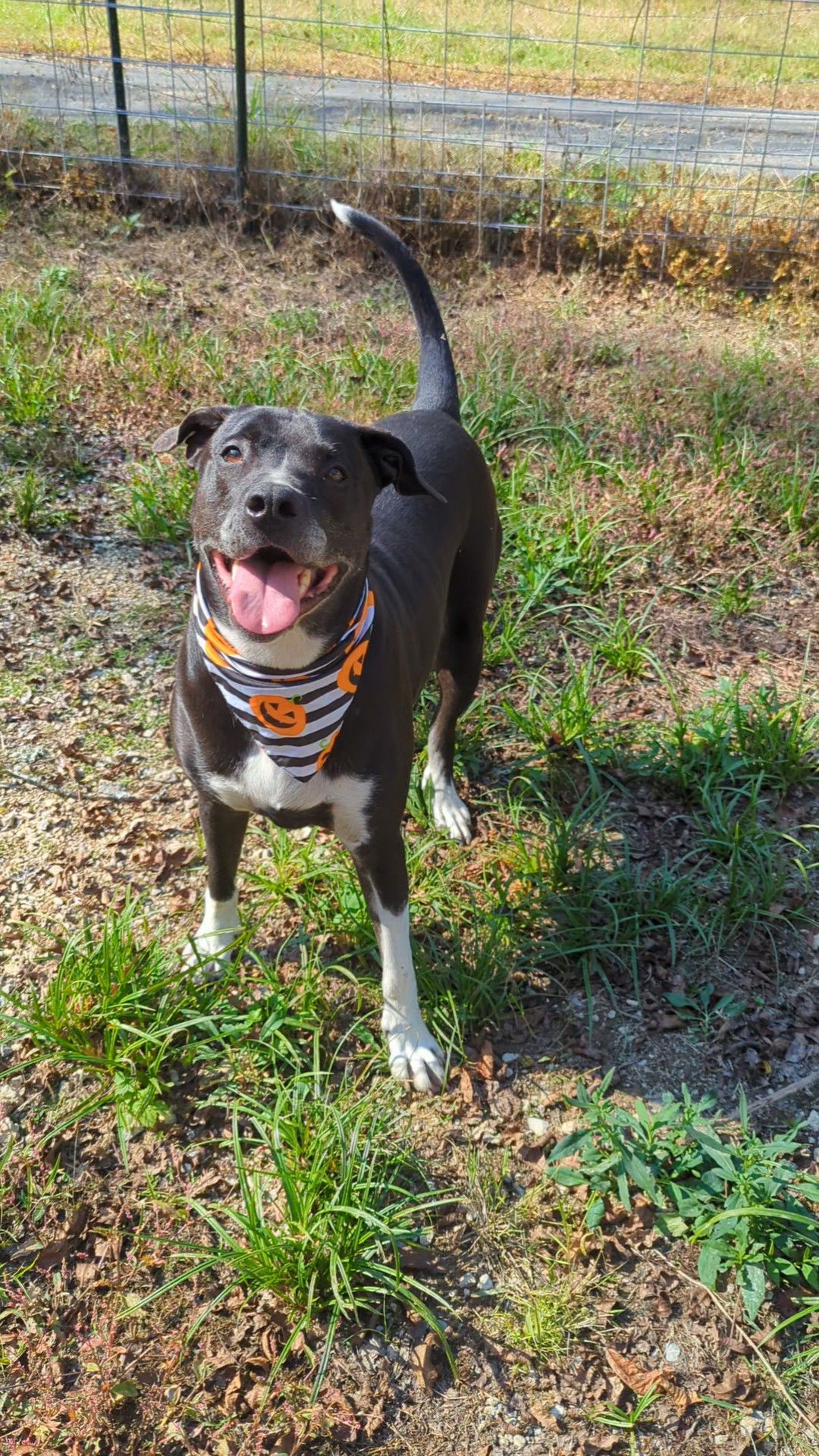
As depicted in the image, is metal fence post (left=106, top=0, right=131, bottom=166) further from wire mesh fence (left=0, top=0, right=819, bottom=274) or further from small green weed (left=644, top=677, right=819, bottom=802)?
small green weed (left=644, top=677, right=819, bottom=802)

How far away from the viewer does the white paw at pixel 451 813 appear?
3.31 metres

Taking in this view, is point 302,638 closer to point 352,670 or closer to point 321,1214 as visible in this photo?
point 352,670

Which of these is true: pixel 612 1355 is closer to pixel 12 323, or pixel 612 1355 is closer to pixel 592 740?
pixel 592 740

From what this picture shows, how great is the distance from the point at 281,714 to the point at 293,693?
49mm

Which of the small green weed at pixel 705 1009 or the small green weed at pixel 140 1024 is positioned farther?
the small green weed at pixel 705 1009

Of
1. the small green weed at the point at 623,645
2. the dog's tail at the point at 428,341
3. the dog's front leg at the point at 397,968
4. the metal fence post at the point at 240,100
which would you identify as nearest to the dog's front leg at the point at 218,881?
the dog's front leg at the point at 397,968

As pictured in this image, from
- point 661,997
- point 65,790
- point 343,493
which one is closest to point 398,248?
point 343,493

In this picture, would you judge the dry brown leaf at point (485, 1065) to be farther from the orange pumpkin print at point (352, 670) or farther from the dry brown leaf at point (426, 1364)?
the orange pumpkin print at point (352, 670)

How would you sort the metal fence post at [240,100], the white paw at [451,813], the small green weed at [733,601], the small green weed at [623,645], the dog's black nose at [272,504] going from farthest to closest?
the metal fence post at [240,100] < the small green weed at [733,601] < the small green weed at [623,645] < the white paw at [451,813] < the dog's black nose at [272,504]

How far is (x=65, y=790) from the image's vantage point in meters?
3.34

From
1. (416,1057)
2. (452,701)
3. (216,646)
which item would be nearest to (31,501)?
(452,701)

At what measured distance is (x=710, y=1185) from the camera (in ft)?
7.73

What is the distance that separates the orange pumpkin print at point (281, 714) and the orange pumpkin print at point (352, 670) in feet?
0.39

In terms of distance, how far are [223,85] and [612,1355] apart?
351 inches
